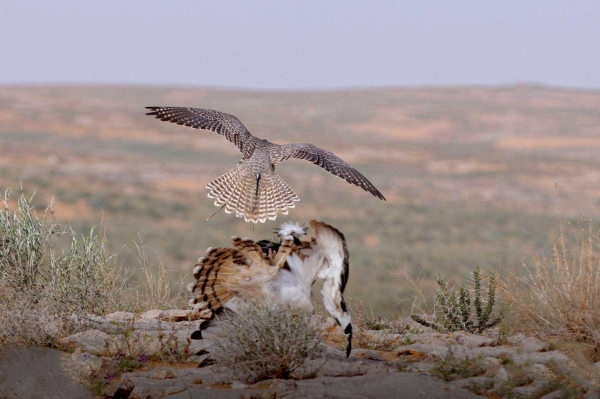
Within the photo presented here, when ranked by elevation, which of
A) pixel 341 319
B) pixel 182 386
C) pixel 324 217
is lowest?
pixel 324 217

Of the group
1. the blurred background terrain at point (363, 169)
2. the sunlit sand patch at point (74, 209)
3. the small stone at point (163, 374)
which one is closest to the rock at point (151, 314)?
the blurred background terrain at point (363, 169)

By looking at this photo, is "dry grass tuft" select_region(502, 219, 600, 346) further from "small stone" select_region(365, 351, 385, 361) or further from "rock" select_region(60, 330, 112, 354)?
"rock" select_region(60, 330, 112, 354)

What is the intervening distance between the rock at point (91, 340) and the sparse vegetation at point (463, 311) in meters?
2.72

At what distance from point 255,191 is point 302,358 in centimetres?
340

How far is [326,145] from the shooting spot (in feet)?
177

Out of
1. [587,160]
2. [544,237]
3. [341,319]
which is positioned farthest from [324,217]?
[587,160]

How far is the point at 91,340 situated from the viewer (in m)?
5.82

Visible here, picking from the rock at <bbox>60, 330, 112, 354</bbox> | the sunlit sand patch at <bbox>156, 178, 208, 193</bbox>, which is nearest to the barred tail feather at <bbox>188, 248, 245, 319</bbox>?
the rock at <bbox>60, 330, 112, 354</bbox>

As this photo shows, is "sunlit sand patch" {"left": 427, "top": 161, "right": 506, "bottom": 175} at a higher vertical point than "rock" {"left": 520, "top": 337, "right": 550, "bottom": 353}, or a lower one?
lower

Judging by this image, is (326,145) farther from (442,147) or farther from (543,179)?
(543,179)

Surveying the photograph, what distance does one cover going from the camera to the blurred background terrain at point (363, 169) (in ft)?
76.9

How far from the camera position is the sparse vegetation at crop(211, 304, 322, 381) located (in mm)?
4926

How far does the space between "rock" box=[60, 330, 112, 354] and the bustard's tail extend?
2.51 meters

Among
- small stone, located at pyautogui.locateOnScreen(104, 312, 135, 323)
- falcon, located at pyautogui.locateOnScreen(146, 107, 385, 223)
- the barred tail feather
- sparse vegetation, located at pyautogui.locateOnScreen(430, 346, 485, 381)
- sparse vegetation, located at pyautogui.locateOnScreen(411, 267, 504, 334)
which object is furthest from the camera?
falcon, located at pyautogui.locateOnScreen(146, 107, 385, 223)
